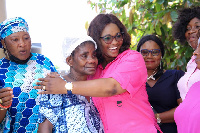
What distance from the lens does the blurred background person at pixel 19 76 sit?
2266 mm

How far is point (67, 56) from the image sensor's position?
2.33 meters

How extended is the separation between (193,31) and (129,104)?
1.43m

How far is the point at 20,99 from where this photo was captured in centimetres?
229

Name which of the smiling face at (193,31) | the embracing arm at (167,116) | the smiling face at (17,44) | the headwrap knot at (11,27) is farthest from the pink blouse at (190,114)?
the headwrap knot at (11,27)

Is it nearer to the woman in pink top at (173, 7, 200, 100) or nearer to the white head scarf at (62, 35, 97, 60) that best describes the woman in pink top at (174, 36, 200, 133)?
the woman in pink top at (173, 7, 200, 100)

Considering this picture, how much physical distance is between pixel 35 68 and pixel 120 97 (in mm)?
1037

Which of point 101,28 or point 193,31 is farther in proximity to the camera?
point 193,31

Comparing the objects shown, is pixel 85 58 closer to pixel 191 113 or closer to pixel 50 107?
pixel 50 107

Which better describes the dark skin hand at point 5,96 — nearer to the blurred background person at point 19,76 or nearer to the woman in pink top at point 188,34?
the blurred background person at point 19,76

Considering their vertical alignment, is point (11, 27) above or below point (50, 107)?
above

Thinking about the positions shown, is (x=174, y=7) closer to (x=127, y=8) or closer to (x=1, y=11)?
(x=127, y=8)

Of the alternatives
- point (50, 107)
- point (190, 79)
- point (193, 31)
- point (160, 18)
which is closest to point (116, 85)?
point (50, 107)

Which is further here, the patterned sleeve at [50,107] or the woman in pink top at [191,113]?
the patterned sleeve at [50,107]

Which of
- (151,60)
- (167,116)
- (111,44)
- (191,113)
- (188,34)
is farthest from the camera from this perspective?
(151,60)
